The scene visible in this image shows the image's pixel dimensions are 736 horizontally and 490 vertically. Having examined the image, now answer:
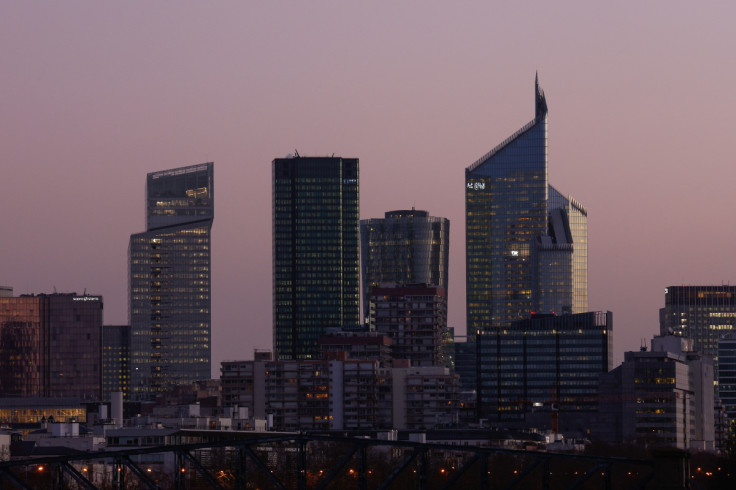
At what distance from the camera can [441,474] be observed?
18838 centimetres

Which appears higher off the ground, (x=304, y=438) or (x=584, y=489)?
(x=304, y=438)

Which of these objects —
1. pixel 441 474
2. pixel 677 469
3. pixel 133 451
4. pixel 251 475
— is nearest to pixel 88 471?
pixel 251 475

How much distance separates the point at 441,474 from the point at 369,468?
38.8 feet

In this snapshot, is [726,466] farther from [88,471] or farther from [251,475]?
[88,471]

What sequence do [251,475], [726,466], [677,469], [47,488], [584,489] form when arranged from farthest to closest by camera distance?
[584,489] < [251,475] < [47,488] < [726,466] < [677,469]

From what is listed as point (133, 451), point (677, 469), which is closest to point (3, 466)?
point (133, 451)

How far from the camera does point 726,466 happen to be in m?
122

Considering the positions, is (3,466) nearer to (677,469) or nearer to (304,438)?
(304,438)

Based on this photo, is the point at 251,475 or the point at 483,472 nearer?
the point at 483,472

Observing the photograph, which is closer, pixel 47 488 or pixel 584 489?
pixel 47 488

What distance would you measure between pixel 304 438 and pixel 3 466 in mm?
12669

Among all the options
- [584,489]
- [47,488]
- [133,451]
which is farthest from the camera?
[584,489]

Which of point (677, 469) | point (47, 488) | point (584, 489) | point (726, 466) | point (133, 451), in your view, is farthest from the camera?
point (584, 489)

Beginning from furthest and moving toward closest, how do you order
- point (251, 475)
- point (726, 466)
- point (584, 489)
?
point (584, 489)
point (251, 475)
point (726, 466)
